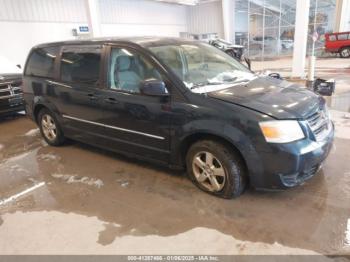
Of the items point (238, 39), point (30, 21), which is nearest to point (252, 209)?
point (30, 21)

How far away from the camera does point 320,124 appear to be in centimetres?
257

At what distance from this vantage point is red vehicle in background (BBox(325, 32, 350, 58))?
16.0 meters

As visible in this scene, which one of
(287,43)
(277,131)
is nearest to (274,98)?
(277,131)

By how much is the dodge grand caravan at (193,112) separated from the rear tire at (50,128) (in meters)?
0.41

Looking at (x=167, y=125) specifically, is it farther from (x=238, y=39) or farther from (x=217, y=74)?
(x=238, y=39)

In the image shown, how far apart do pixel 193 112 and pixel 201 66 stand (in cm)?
71

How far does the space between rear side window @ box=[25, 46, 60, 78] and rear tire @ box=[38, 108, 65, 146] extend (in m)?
0.55

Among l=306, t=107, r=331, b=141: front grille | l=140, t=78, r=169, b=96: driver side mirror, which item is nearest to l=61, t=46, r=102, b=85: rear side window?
l=140, t=78, r=169, b=96: driver side mirror

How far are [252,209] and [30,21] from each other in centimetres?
1205

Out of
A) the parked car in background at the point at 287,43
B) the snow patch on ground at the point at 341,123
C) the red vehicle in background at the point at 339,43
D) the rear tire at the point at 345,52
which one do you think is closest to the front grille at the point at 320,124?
the snow patch on ground at the point at 341,123

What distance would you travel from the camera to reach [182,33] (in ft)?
68.7

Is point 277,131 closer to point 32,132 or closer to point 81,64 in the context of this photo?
point 81,64

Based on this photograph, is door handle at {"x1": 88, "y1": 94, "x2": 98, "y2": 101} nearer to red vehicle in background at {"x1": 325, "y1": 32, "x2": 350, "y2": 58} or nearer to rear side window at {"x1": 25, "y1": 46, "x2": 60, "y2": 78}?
rear side window at {"x1": 25, "y1": 46, "x2": 60, "y2": 78}

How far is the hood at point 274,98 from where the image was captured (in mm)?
2338
